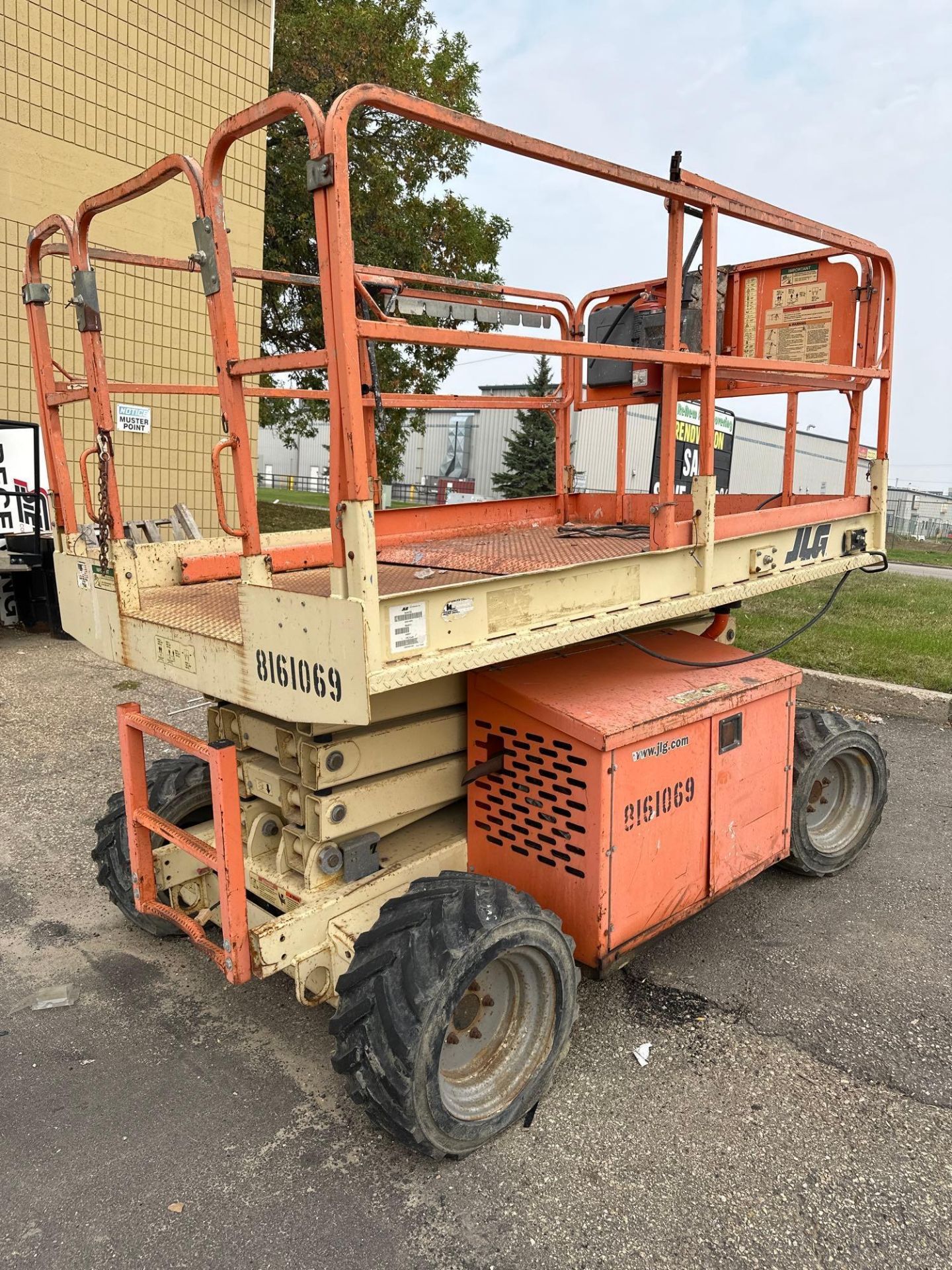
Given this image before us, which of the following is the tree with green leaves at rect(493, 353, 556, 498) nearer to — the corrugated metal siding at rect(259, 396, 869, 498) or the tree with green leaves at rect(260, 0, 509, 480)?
the corrugated metal siding at rect(259, 396, 869, 498)

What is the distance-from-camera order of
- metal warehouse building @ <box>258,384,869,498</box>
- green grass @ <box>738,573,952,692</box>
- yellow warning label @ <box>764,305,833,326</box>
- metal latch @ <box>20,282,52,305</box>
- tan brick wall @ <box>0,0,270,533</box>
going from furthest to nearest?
metal warehouse building @ <box>258,384,869,498</box>
tan brick wall @ <box>0,0,270,533</box>
green grass @ <box>738,573,952,692</box>
yellow warning label @ <box>764,305,833,326</box>
metal latch @ <box>20,282,52,305</box>

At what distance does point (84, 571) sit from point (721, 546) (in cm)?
234

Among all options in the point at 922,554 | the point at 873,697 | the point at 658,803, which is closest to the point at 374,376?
the point at 658,803

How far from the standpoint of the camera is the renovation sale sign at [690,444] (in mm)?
4195

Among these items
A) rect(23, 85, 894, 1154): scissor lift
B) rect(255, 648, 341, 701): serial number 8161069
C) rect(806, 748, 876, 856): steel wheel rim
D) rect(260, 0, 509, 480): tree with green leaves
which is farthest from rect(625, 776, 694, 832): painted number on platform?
rect(260, 0, 509, 480): tree with green leaves

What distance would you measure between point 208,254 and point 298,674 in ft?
3.67

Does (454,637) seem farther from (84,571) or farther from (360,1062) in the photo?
(84,571)

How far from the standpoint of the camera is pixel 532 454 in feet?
97.1

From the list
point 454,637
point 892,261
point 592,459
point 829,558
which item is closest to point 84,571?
point 454,637

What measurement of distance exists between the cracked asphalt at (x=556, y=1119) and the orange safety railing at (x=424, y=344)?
5.66 feet

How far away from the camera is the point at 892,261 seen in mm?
4086

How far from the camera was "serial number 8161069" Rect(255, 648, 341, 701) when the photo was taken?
2350 mm

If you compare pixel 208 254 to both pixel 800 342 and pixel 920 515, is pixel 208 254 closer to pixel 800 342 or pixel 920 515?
pixel 800 342

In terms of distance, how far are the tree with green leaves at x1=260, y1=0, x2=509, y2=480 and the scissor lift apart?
9.79 m
